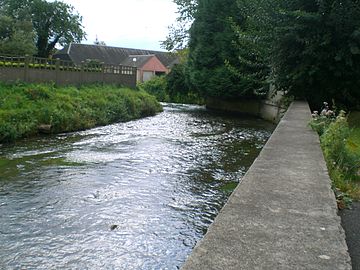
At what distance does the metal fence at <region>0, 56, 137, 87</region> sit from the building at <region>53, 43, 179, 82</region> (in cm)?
3198

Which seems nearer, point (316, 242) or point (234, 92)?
point (316, 242)

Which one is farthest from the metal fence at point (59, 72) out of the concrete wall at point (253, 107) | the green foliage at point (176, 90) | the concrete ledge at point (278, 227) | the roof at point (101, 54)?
the roof at point (101, 54)

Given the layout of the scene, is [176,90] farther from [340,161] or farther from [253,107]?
[340,161]

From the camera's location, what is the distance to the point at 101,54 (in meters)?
65.2

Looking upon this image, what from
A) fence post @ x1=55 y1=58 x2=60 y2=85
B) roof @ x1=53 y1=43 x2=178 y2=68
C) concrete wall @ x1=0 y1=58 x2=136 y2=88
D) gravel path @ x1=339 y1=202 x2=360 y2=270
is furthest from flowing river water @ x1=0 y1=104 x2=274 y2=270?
roof @ x1=53 y1=43 x2=178 y2=68

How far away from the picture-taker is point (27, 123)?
47.4ft

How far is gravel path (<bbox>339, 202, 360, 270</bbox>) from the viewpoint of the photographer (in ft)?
10.2

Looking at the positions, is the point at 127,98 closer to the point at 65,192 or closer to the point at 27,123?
the point at 27,123

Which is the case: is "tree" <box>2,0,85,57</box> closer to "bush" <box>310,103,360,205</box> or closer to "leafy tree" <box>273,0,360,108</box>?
"leafy tree" <box>273,0,360,108</box>

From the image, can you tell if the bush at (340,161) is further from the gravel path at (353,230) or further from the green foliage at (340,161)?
the gravel path at (353,230)

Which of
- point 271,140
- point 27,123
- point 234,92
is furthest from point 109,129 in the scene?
point 234,92

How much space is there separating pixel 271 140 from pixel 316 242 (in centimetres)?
457

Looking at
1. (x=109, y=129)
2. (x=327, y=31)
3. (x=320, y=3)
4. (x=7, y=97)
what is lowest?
(x=109, y=129)

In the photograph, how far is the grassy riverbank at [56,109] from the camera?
46.5 feet
